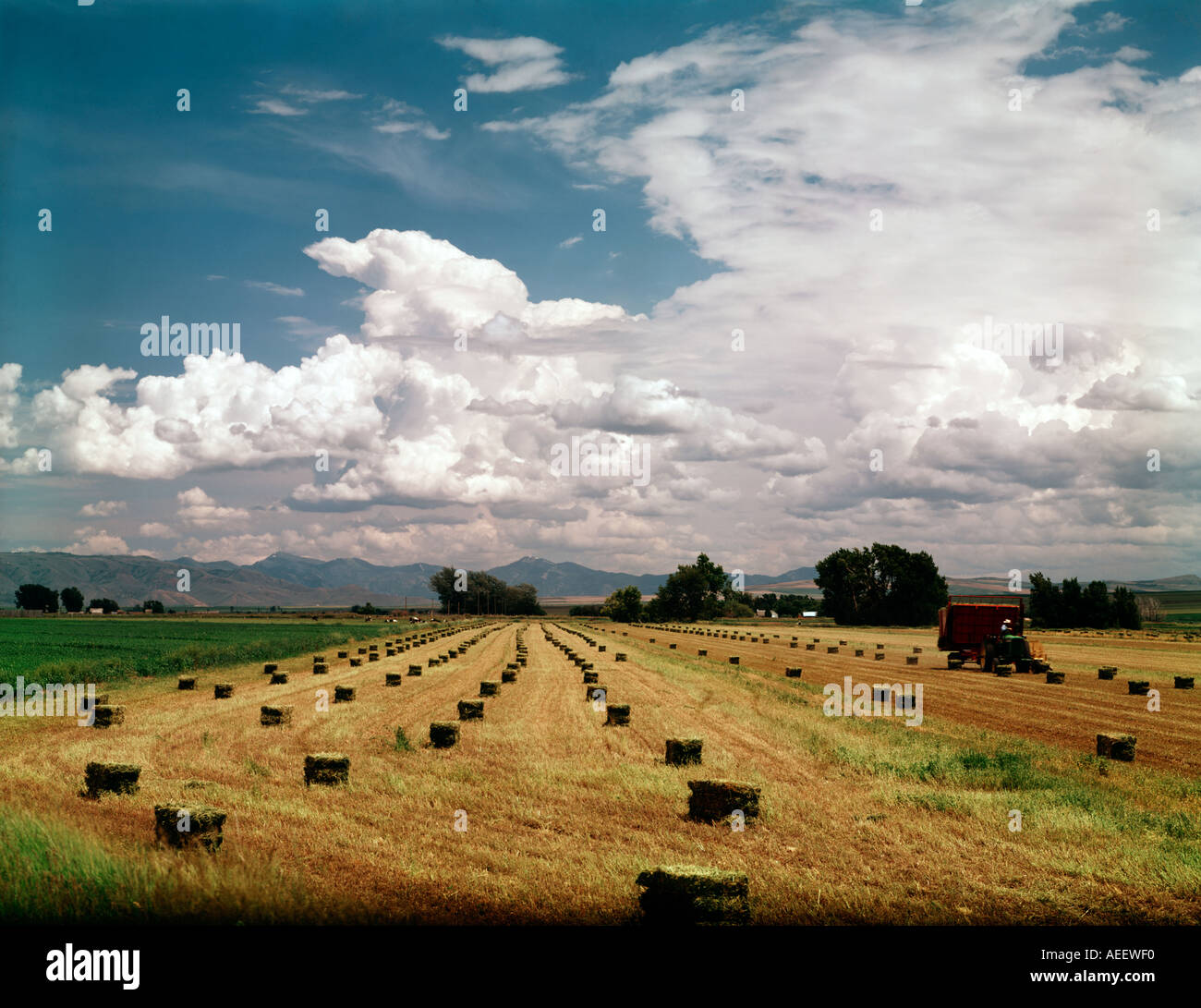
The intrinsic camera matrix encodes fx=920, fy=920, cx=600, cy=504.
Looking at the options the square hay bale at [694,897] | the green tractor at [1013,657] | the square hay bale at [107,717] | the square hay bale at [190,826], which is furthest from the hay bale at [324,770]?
the green tractor at [1013,657]

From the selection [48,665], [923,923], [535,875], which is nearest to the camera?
[923,923]

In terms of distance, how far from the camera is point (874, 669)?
45531mm

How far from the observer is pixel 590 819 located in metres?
13.2

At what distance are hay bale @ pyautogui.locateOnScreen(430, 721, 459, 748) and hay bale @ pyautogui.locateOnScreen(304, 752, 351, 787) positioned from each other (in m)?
3.88

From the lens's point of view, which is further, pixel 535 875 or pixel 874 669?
pixel 874 669

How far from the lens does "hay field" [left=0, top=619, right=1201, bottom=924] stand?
995 centimetres

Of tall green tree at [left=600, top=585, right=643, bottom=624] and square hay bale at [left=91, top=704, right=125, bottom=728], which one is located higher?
square hay bale at [left=91, top=704, right=125, bottom=728]

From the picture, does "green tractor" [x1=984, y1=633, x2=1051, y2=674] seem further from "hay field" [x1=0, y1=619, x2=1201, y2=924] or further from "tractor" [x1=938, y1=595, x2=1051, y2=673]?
"hay field" [x1=0, y1=619, x2=1201, y2=924]

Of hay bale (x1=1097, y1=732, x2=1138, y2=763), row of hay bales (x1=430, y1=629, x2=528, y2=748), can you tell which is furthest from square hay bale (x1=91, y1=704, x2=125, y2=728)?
hay bale (x1=1097, y1=732, x2=1138, y2=763)

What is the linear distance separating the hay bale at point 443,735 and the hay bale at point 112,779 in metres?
6.07

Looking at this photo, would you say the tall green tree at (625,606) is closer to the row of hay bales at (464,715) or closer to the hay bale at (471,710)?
the row of hay bales at (464,715)

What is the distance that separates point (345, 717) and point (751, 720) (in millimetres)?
10581
